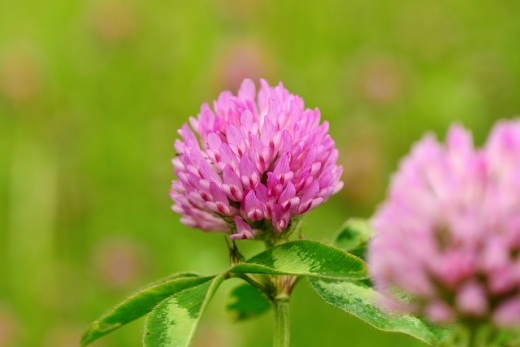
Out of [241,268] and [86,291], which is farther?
[86,291]

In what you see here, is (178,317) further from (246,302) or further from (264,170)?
(246,302)

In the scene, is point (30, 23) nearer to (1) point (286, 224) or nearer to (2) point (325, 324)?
(2) point (325, 324)

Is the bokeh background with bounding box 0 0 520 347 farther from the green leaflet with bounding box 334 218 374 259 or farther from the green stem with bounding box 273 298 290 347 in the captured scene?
the green stem with bounding box 273 298 290 347

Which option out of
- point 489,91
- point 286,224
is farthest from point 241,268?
point 489,91

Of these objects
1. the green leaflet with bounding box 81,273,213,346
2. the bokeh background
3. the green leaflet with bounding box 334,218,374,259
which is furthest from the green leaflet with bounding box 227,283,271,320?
the bokeh background

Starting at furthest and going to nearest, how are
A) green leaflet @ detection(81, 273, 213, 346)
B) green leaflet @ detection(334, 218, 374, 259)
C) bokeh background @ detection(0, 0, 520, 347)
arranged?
bokeh background @ detection(0, 0, 520, 347) < green leaflet @ detection(334, 218, 374, 259) < green leaflet @ detection(81, 273, 213, 346)
